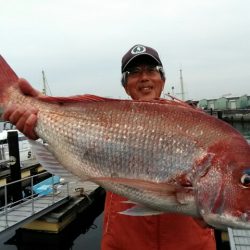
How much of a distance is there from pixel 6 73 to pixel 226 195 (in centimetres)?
190

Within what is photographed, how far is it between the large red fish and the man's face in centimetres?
76

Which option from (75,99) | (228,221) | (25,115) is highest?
(75,99)

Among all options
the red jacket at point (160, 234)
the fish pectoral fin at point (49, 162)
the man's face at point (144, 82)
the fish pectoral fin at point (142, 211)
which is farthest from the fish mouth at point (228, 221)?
the man's face at point (144, 82)

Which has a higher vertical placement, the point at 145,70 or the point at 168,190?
the point at 145,70

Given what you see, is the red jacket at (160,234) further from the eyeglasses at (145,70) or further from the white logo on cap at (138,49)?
the white logo on cap at (138,49)

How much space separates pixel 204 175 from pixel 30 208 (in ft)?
30.4

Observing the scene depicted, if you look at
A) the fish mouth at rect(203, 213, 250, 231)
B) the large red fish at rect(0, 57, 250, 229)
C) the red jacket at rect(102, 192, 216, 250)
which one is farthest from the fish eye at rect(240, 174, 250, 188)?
the red jacket at rect(102, 192, 216, 250)

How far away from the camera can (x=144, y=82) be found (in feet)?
11.3

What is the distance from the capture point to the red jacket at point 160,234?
9.90ft

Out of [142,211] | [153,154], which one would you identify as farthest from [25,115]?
[142,211]

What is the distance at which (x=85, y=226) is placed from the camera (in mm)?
13430

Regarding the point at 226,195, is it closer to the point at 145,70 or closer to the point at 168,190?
the point at 168,190

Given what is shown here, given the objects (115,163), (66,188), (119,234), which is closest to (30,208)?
(66,188)

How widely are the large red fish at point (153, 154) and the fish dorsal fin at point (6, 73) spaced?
0.01 meters
